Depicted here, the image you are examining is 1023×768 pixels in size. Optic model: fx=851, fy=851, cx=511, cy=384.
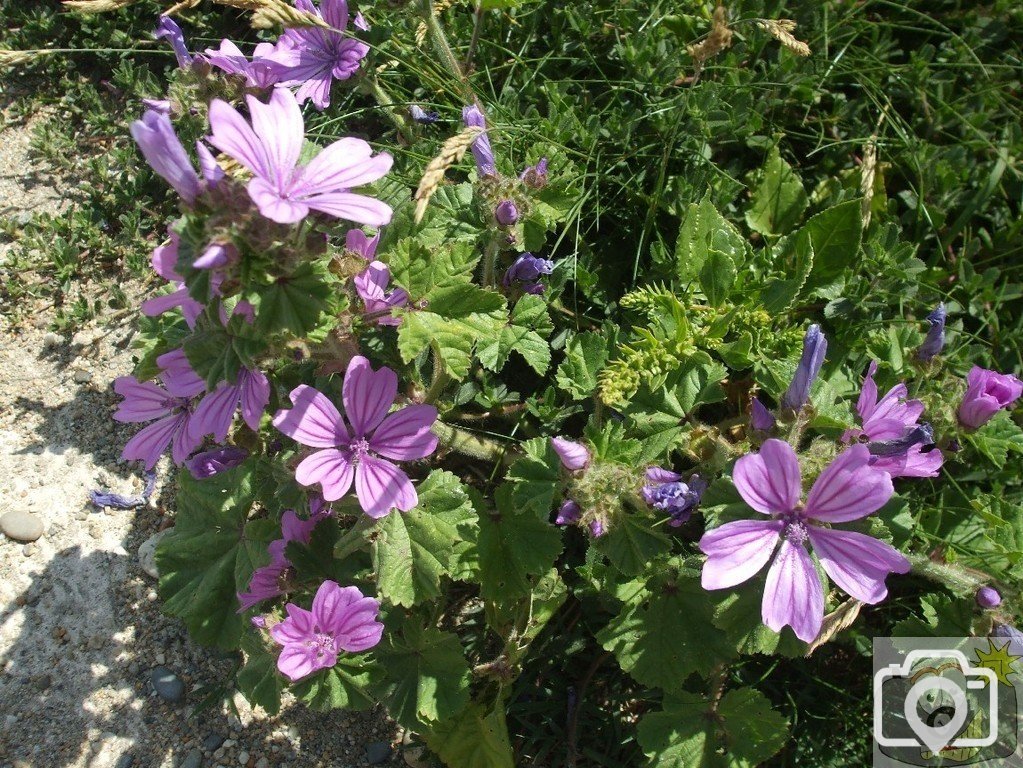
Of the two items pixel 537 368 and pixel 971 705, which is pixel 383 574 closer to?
pixel 537 368

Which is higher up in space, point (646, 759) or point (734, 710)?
point (734, 710)

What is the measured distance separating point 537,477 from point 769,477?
27.2 inches

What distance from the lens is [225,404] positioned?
2166 millimetres

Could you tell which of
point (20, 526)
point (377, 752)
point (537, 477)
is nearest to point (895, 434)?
point (537, 477)

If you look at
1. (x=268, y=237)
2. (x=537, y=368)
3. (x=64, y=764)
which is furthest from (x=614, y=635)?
(x=64, y=764)

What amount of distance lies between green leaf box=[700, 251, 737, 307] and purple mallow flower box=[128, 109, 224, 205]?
5.84 feet

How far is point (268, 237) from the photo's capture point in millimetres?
1767

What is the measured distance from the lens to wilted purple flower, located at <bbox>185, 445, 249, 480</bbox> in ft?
A: 8.47

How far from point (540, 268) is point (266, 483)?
3.71ft

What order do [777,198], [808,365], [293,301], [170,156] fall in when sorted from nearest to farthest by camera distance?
[170,156]
[293,301]
[808,365]
[777,198]

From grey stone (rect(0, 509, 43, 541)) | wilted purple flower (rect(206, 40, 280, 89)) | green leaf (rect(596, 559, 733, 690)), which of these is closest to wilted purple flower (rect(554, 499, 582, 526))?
green leaf (rect(596, 559, 733, 690))

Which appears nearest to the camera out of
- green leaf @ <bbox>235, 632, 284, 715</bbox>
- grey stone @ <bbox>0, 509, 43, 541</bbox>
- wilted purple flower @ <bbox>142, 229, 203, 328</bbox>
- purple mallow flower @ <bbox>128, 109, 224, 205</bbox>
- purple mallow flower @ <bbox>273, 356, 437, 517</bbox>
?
purple mallow flower @ <bbox>128, 109, 224, 205</bbox>

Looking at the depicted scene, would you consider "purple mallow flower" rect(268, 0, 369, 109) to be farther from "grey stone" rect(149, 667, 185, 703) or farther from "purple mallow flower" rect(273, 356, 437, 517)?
"grey stone" rect(149, 667, 185, 703)

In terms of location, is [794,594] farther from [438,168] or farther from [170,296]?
[170,296]
